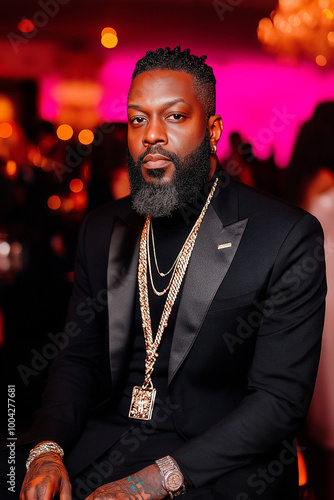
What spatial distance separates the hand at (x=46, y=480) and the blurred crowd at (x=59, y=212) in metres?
1.65

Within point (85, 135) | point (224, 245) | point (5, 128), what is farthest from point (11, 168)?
point (224, 245)

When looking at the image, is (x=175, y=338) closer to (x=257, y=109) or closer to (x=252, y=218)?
(x=252, y=218)

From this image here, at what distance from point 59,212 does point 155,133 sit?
3.84m

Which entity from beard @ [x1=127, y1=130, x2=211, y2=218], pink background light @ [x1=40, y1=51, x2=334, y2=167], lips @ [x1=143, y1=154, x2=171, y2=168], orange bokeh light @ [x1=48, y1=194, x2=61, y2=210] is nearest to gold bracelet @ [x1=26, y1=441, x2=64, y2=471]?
beard @ [x1=127, y1=130, x2=211, y2=218]

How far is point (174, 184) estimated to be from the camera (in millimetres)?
1851

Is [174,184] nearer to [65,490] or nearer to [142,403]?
[142,403]

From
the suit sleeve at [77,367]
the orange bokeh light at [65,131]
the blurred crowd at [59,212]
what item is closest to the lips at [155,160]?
the suit sleeve at [77,367]

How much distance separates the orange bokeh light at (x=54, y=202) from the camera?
17.4 feet

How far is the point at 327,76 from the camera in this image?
8195 mm

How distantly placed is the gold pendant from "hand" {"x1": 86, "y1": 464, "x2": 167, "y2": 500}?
246 millimetres

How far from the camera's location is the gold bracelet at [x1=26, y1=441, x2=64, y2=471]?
1696 millimetres

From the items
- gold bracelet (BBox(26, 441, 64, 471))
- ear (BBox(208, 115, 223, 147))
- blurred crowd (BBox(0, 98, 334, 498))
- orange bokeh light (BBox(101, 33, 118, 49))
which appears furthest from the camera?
orange bokeh light (BBox(101, 33, 118, 49))

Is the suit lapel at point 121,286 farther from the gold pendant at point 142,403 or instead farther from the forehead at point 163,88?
the forehead at point 163,88

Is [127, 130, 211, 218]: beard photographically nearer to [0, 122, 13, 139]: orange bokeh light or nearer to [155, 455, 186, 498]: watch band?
[155, 455, 186, 498]: watch band
